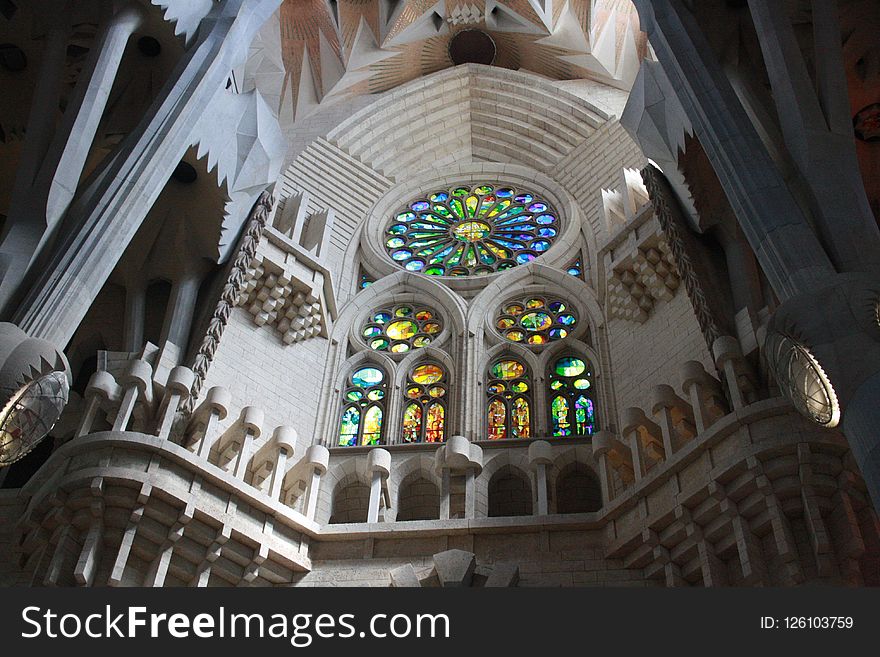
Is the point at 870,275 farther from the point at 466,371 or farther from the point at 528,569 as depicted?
the point at 466,371

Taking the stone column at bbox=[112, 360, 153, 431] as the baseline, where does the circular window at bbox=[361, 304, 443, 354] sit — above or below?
above

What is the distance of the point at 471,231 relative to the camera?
713 inches

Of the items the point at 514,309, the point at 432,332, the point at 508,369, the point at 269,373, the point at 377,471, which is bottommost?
the point at 377,471

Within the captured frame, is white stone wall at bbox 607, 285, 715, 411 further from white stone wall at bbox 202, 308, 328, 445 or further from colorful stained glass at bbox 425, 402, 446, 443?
white stone wall at bbox 202, 308, 328, 445

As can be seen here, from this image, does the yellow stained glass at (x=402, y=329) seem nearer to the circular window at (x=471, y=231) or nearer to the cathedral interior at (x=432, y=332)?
the cathedral interior at (x=432, y=332)

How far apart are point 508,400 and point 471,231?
4.57m

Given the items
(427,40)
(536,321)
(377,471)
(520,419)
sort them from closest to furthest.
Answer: (377,471), (520,419), (536,321), (427,40)

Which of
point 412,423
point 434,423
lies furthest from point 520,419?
point 412,423

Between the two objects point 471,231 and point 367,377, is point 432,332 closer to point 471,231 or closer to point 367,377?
point 367,377

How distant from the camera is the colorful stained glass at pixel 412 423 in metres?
14.0

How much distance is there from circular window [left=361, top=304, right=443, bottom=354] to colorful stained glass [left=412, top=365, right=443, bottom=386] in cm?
41

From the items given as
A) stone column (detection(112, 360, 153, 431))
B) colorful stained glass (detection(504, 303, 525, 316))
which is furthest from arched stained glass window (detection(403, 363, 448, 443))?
stone column (detection(112, 360, 153, 431))

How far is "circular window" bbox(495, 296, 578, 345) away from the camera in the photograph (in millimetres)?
15422

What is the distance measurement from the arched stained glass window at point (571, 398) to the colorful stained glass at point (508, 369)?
1.53ft
